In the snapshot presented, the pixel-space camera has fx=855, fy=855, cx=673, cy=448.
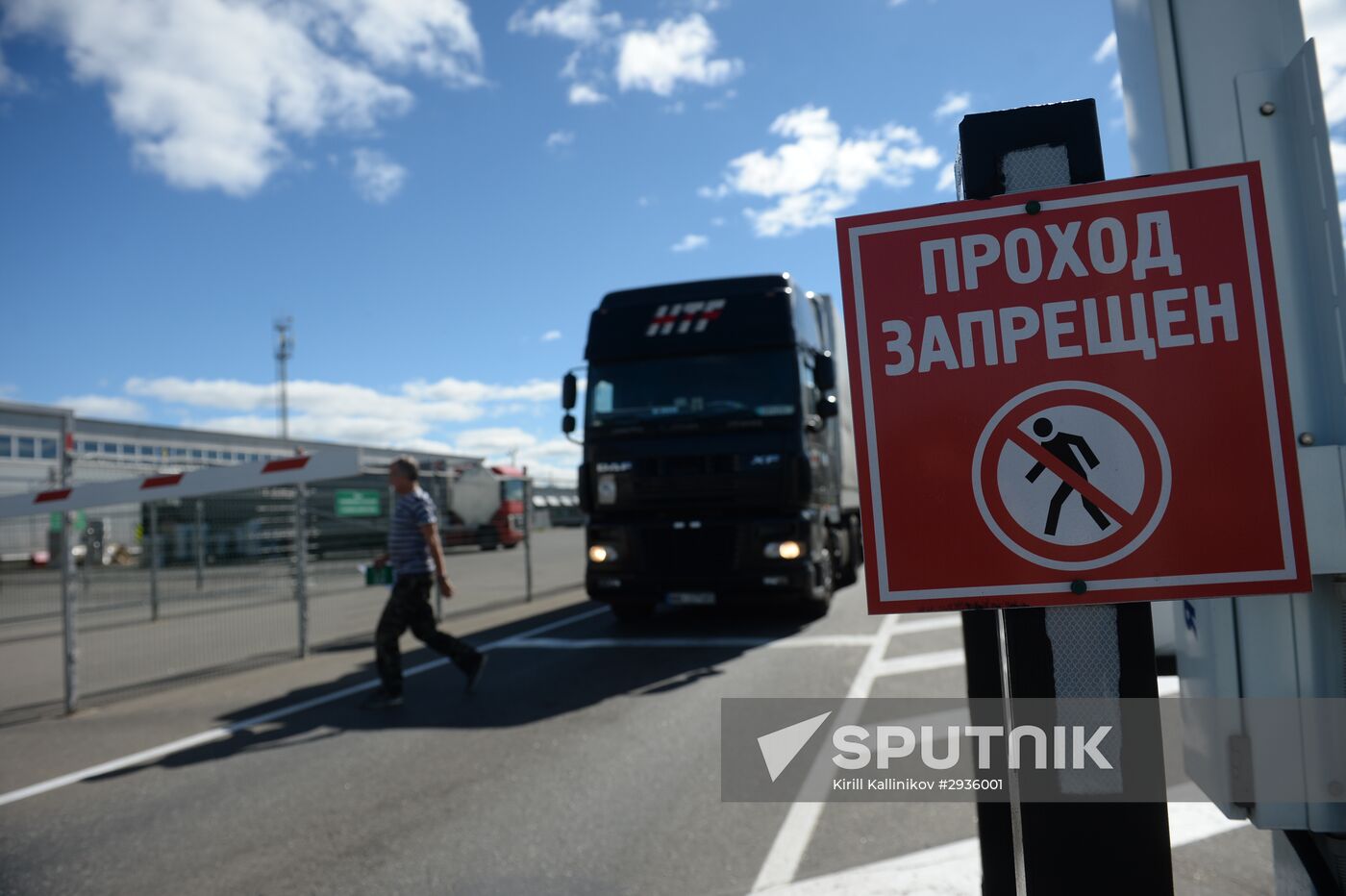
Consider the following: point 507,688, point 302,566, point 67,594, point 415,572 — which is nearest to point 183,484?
point 67,594

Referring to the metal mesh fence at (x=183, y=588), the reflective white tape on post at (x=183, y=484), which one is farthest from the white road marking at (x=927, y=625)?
the metal mesh fence at (x=183, y=588)

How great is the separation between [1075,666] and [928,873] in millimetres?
1997

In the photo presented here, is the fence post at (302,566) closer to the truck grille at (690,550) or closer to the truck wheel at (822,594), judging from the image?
the truck grille at (690,550)

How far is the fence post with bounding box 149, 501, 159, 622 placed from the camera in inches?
459

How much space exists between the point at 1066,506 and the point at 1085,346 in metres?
0.26

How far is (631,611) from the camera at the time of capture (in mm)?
9695

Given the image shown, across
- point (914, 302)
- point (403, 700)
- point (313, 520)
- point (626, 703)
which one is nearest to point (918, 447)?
point (914, 302)

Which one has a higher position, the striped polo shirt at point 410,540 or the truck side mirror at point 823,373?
the truck side mirror at point 823,373

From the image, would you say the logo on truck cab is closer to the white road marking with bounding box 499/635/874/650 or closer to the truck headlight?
the truck headlight

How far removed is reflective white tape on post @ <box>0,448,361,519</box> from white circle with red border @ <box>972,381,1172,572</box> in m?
6.11

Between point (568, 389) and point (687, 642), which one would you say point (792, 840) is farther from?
point (568, 389)

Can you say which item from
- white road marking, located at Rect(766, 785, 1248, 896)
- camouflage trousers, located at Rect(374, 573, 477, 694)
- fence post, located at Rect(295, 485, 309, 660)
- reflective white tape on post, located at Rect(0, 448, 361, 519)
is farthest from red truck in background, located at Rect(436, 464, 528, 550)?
white road marking, located at Rect(766, 785, 1248, 896)

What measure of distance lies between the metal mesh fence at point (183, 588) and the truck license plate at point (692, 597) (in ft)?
12.6

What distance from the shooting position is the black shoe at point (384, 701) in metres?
6.16
